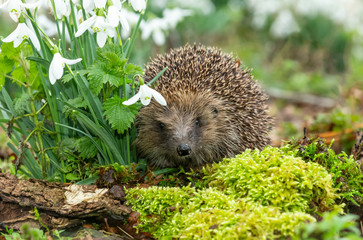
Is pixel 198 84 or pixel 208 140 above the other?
pixel 198 84

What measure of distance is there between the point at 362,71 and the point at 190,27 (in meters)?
5.27

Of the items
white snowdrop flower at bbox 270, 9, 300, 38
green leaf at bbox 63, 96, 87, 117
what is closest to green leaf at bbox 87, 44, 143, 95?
green leaf at bbox 63, 96, 87, 117

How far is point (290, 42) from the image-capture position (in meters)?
14.1

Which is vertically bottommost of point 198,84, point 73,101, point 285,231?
point 285,231

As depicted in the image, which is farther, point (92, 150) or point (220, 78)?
point (220, 78)

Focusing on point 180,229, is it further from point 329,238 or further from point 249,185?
point 329,238

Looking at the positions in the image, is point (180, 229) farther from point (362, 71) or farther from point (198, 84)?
point (362, 71)

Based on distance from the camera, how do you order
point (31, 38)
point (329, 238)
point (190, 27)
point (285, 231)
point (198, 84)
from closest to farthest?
1. point (329, 238)
2. point (285, 231)
3. point (31, 38)
4. point (198, 84)
5. point (190, 27)

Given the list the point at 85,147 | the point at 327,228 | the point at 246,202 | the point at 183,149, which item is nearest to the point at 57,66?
the point at 85,147

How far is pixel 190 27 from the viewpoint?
12234 mm

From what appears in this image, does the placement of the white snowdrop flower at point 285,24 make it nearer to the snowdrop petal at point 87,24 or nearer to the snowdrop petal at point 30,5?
the snowdrop petal at point 87,24

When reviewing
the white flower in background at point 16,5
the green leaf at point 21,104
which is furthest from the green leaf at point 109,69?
the green leaf at point 21,104

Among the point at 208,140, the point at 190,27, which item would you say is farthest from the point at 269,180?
the point at 190,27

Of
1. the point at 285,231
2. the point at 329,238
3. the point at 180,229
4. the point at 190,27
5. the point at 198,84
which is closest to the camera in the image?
the point at 329,238
